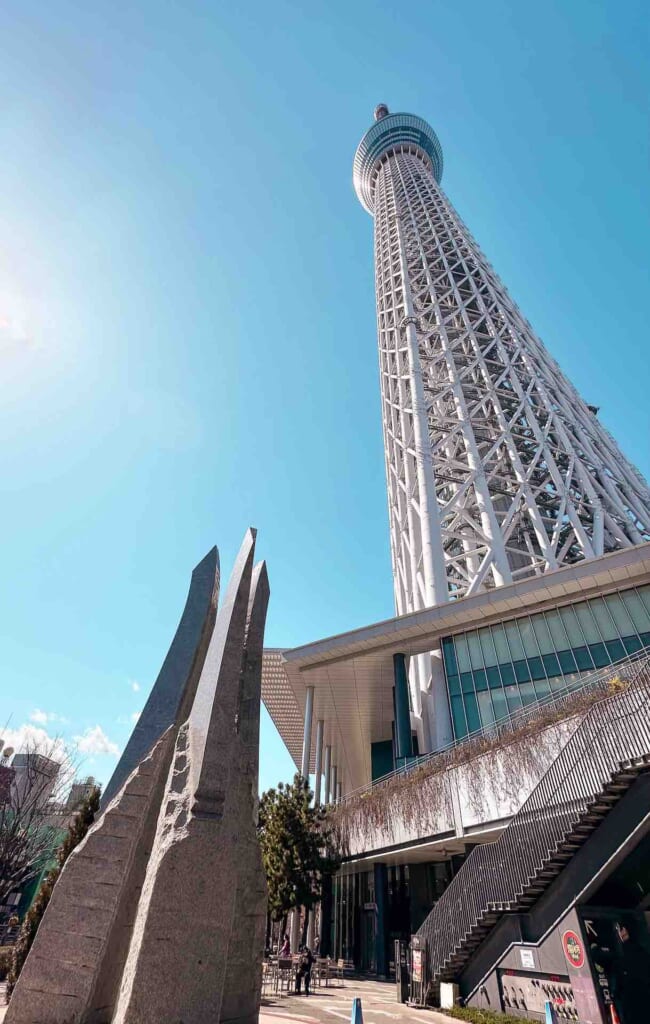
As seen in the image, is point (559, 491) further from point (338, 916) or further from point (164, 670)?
point (164, 670)

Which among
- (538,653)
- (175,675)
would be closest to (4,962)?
(175,675)

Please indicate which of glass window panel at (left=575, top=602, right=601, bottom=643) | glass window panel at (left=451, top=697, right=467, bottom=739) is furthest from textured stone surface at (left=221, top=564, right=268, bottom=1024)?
glass window panel at (left=575, top=602, right=601, bottom=643)

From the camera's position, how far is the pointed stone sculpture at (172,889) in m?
5.50

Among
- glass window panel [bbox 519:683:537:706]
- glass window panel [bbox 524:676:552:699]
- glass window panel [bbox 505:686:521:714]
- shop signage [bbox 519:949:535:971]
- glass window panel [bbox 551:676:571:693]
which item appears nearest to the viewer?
shop signage [bbox 519:949:535:971]

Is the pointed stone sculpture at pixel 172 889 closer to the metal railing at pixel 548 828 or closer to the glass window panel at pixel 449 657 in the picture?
the metal railing at pixel 548 828

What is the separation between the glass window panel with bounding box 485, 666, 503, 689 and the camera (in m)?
23.2

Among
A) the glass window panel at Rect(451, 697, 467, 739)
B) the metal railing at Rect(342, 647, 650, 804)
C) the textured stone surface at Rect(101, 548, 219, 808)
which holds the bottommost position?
the textured stone surface at Rect(101, 548, 219, 808)

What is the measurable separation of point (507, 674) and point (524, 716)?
177 inches

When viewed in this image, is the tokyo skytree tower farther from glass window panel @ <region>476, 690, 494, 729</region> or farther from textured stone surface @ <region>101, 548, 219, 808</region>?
textured stone surface @ <region>101, 548, 219, 808</region>

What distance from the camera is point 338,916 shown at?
25.3m

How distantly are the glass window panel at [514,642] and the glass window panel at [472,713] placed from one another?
252 centimetres

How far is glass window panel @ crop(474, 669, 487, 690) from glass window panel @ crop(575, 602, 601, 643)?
457cm

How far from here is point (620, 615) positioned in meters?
22.5

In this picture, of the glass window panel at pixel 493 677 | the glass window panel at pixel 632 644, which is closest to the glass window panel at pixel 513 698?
the glass window panel at pixel 493 677
